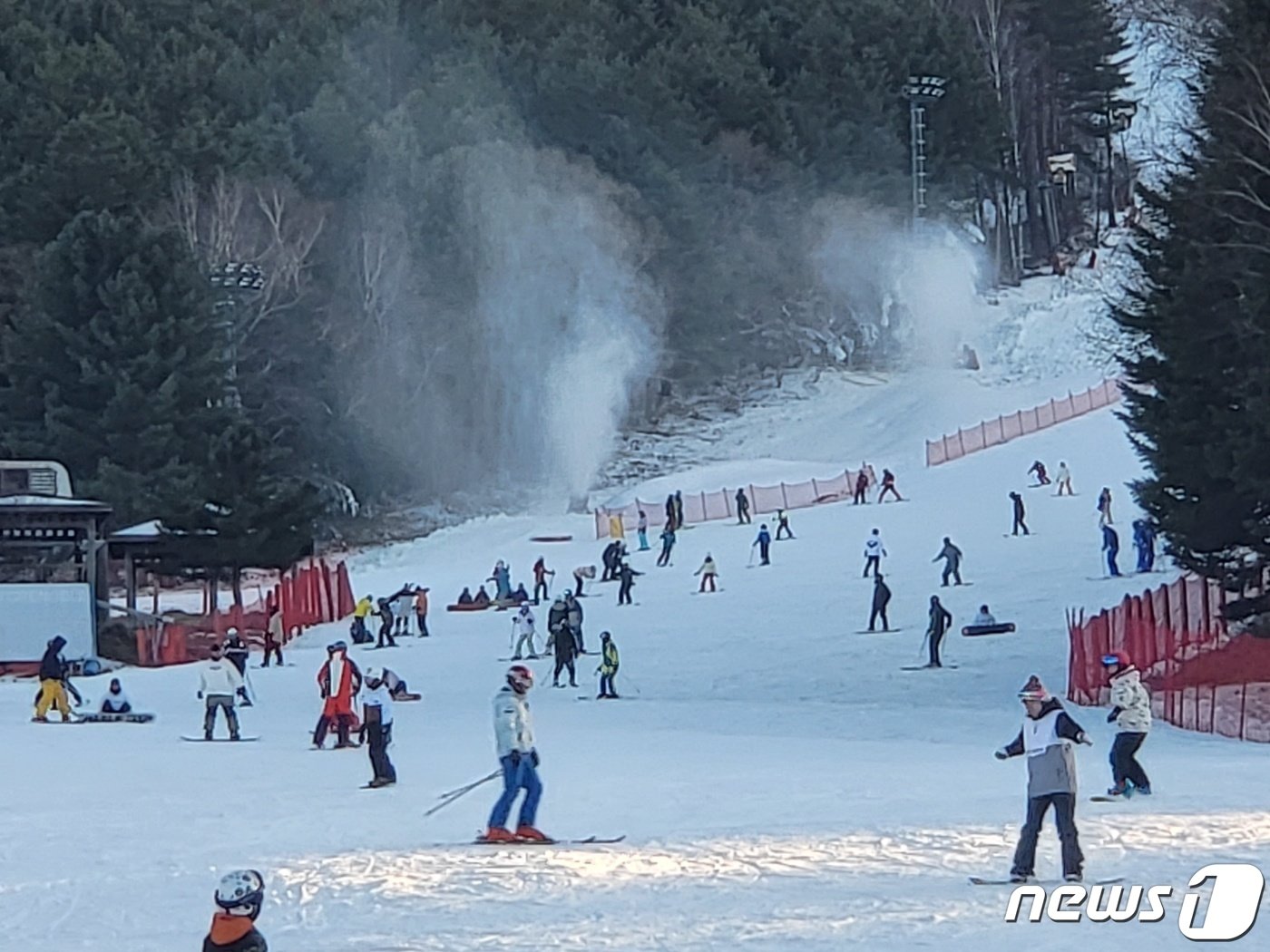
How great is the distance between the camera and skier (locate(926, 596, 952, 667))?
30109 millimetres

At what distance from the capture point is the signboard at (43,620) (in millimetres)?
34875

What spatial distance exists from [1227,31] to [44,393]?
3906 centimetres

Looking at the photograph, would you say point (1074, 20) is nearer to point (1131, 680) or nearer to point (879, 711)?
point (879, 711)

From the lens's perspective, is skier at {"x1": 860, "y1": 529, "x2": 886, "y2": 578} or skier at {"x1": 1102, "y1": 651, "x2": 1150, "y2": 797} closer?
skier at {"x1": 1102, "y1": 651, "x2": 1150, "y2": 797}

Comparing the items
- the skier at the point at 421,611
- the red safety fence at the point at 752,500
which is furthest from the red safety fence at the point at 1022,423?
the skier at the point at 421,611

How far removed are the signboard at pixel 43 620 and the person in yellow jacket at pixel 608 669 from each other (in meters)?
10.7

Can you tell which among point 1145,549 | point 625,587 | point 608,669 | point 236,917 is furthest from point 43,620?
point 236,917

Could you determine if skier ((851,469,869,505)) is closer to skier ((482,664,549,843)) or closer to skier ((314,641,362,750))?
skier ((314,641,362,750))

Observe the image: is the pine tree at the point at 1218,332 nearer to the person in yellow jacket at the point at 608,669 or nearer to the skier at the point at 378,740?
the person in yellow jacket at the point at 608,669

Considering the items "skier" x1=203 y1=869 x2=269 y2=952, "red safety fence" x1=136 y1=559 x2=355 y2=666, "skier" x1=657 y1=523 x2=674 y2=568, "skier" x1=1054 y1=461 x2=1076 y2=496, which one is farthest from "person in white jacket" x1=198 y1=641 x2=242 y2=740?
→ "skier" x1=1054 y1=461 x2=1076 y2=496

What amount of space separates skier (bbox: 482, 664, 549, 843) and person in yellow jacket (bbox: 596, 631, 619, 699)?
14050 millimetres

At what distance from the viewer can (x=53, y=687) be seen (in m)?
25.2

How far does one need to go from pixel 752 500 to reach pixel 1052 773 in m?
42.6

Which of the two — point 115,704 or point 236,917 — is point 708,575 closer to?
point 115,704
